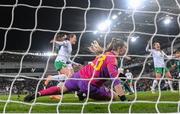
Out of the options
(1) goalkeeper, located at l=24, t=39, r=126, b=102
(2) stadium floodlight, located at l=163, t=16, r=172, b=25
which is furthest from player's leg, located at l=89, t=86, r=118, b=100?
(2) stadium floodlight, located at l=163, t=16, r=172, b=25

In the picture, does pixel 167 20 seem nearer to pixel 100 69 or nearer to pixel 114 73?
pixel 100 69

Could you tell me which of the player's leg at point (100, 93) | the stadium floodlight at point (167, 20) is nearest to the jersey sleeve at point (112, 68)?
the player's leg at point (100, 93)

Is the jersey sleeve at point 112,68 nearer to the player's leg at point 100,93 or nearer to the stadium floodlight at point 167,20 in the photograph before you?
the player's leg at point 100,93

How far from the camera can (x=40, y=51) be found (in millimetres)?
37625

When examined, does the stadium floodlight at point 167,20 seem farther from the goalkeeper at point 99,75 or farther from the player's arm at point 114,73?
the player's arm at point 114,73

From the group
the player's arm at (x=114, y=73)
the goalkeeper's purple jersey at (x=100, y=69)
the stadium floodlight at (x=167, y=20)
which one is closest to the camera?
the player's arm at (x=114, y=73)

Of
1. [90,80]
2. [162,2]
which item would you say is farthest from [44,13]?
[90,80]

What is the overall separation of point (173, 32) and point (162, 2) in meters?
6.07

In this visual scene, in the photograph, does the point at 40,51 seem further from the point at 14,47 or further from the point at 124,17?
the point at 124,17

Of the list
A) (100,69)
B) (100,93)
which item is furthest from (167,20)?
(100,69)

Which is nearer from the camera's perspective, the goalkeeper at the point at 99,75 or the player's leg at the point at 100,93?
the goalkeeper at the point at 99,75

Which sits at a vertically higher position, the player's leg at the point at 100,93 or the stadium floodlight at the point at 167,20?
the stadium floodlight at the point at 167,20

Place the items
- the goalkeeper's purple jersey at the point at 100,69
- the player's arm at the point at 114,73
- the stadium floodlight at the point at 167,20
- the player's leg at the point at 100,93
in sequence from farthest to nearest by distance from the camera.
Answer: the stadium floodlight at the point at 167,20, the player's leg at the point at 100,93, the goalkeeper's purple jersey at the point at 100,69, the player's arm at the point at 114,73

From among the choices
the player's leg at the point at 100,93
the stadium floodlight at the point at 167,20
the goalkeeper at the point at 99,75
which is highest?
the stadium floodlight at the point at 167,20
